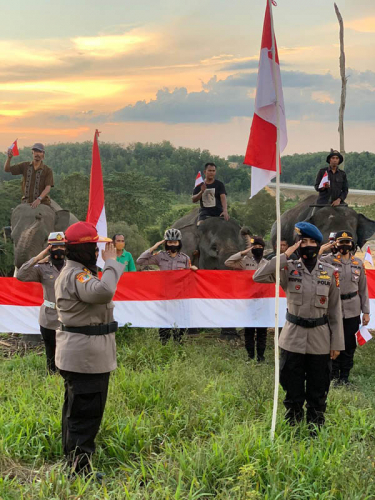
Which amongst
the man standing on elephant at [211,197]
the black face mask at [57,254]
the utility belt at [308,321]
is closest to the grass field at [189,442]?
the utility belt at [308,321]

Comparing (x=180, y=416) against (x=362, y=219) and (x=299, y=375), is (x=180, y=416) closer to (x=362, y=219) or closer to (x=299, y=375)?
(x=299, y=375)

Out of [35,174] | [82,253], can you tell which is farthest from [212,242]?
[82,253]

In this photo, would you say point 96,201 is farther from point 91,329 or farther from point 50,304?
point 91,329

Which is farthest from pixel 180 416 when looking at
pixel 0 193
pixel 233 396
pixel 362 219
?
pixel 0 193

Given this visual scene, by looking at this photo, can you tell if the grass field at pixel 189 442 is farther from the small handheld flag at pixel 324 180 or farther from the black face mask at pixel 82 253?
the small handheld flag at pixel 324 180

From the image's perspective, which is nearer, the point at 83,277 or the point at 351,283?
the point at 83,277

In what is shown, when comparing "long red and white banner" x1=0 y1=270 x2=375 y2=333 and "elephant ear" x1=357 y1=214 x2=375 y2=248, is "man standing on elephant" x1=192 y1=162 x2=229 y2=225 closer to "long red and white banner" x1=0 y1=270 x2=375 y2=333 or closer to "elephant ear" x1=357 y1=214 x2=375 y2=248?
"elephant ear" x1=357 y1=214 x2=375 y2=248

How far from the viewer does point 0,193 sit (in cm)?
2684

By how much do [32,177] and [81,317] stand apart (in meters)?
7.17

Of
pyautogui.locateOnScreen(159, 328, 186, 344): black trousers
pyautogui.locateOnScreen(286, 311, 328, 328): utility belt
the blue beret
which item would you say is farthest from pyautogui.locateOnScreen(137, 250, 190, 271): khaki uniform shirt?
the blue beret

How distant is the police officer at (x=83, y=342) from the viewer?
4918 millimetres

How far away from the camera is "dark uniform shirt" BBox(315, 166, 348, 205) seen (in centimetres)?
1137

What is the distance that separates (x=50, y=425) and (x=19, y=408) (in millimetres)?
589

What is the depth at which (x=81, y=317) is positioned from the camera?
16.2 feet
